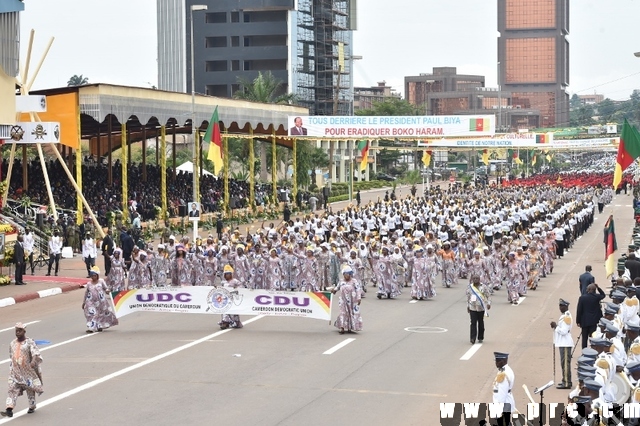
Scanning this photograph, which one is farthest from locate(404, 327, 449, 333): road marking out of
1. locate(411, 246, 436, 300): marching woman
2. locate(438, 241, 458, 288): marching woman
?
locate(438, 241, 458, 288): marching woman

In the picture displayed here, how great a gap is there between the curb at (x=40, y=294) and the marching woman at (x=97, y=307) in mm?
6228

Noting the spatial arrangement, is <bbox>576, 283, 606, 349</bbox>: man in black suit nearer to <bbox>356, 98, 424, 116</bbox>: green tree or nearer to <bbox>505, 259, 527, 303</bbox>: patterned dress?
<bbox>505, 259, 527, 303</bbox>: patterned dress

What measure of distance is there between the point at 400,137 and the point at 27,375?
145 ft

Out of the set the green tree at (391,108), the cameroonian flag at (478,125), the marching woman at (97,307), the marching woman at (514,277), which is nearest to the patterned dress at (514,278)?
the marching woman at (514,277)

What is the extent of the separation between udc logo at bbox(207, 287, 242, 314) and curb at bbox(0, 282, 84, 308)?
7.51 meters

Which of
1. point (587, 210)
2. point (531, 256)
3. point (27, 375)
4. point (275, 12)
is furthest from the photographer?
point (275, 12)

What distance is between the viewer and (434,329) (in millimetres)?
22125

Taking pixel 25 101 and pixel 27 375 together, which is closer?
pixel 27 375

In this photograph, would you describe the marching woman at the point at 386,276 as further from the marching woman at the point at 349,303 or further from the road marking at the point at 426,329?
the marching woman at the point at 349,303

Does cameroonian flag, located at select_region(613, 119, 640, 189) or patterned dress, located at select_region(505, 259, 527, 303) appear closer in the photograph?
patterned dress, located at select_region(505, 259, 527, 303)

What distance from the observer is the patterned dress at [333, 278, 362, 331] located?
20.9 metres

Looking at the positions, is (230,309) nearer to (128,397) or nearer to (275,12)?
(128,397)

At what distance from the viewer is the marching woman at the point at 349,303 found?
2088cm

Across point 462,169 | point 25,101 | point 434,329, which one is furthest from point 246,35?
point 434,329
